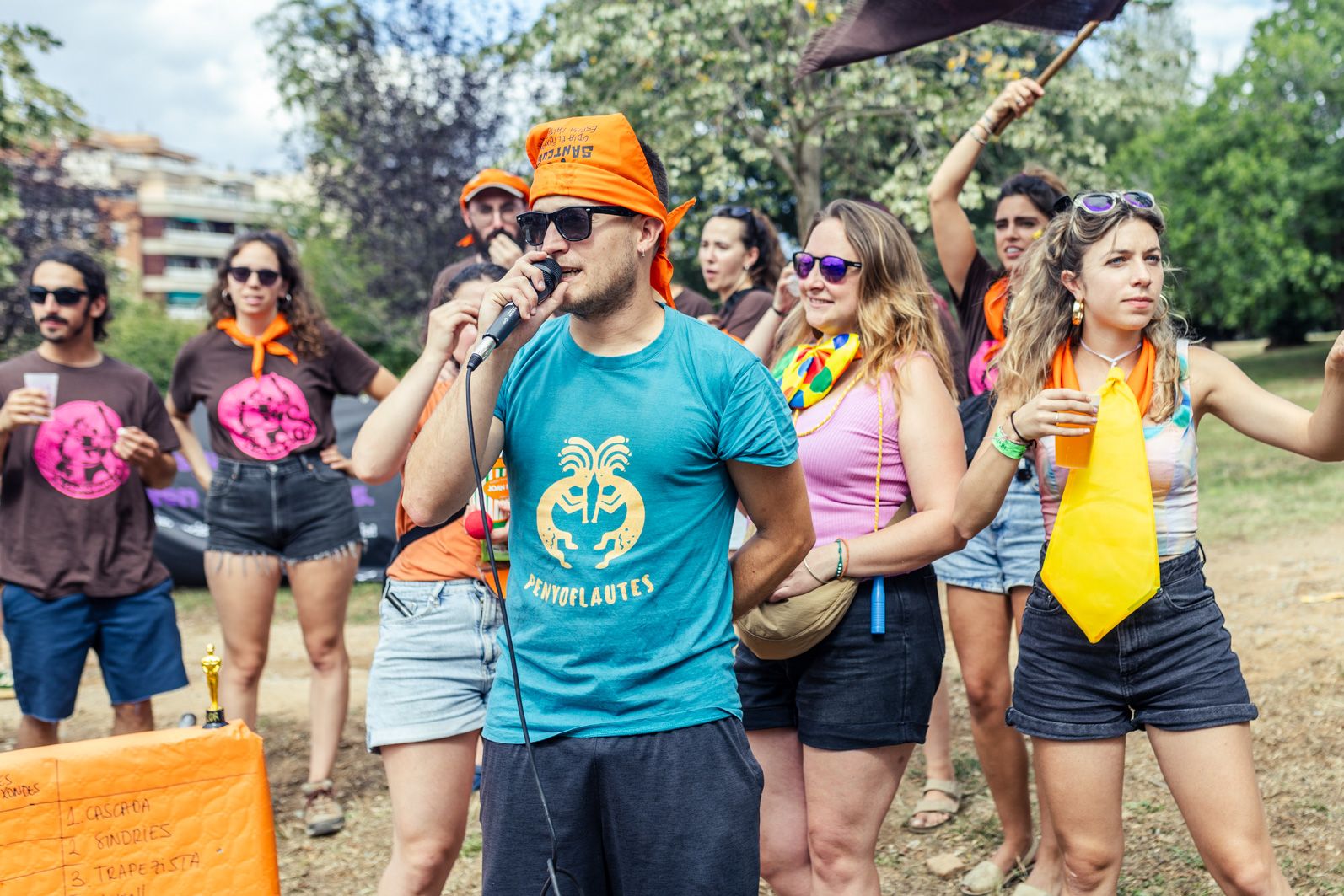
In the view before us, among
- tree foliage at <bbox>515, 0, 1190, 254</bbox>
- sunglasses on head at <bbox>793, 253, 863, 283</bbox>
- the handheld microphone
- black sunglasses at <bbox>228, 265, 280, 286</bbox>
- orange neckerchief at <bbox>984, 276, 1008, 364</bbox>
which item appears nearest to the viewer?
the handheld microphone

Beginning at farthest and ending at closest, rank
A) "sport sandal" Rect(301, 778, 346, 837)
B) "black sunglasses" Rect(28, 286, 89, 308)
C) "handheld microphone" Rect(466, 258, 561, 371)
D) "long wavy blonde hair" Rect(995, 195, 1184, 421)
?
"sport sandal" Rect(301, 778, 346, 837) → "black sunglasses" Rect(28, 286, 89, 308) → "long wavy blonde hair" Rect(995, 195, 1184, 421) → "handheld microphone" Rect(466, 258, 561, 371)

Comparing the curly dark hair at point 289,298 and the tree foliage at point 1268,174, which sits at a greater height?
the tree foliage at point 1268,174

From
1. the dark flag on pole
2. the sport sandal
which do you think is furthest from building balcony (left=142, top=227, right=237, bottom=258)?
the dark flag on pole

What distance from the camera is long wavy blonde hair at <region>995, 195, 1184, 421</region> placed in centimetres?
280

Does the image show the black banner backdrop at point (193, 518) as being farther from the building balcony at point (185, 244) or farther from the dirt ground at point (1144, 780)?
the building balcony at point (185, 244)

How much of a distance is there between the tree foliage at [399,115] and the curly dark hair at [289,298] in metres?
9.47

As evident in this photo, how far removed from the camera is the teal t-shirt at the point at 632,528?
7.15 ft

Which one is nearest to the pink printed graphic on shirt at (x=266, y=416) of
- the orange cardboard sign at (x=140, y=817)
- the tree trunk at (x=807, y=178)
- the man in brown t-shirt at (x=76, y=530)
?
the man in brown t-shirt at (x=76, y=530)

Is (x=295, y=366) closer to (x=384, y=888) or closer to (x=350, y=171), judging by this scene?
(x=384, y=888)

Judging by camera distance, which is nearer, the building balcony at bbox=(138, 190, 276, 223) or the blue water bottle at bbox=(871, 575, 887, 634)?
the blue water bottle at bbox=(871, 575, 887, 634)

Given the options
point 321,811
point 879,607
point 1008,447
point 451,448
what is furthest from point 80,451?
point 1008,447

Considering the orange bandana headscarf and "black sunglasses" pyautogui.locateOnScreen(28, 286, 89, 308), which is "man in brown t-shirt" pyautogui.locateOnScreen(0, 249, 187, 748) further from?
the orange bandana headscarf

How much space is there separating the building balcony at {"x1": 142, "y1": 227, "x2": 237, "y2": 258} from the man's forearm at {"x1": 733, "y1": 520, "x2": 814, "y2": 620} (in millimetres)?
83552

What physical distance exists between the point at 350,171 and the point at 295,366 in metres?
10.7
